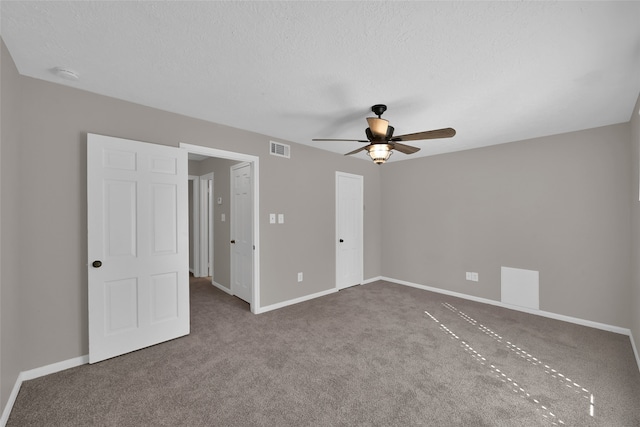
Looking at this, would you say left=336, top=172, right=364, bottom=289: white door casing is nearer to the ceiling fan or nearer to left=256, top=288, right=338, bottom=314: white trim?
left=256, top=288, right=338, bottom=314: white trim

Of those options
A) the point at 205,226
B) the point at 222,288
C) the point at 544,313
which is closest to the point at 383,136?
the point at 544,313

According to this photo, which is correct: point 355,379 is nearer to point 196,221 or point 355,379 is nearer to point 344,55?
point 344,55

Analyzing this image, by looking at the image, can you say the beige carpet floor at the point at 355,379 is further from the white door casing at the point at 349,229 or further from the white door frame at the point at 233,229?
the white door casing at the point at 349,229

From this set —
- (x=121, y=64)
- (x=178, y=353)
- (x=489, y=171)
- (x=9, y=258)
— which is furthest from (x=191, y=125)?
(x=489, y=171)

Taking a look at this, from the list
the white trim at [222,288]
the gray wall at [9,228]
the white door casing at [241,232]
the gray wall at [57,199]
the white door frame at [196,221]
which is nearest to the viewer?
the gray wall at [9,228]

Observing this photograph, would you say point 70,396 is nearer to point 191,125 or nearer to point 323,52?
point 191,125

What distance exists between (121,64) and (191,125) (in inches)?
43.4

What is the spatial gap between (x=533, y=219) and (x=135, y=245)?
5.01 metres

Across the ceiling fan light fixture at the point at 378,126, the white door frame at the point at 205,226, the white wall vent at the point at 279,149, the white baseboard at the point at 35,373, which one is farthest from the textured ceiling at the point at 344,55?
the white door frame at the point at 205,226

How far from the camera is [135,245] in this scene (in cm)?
271

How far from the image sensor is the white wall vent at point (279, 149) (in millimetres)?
3938

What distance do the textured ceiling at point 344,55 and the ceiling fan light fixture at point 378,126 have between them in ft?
0.90

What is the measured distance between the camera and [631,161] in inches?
123

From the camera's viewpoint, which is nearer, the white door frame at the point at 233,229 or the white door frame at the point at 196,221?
the white door frame at the point at 233,229
